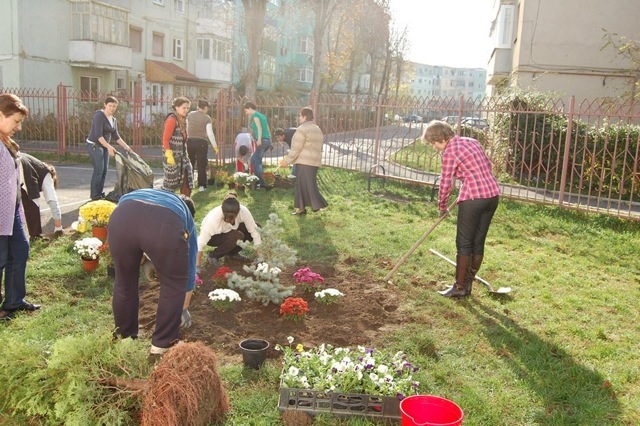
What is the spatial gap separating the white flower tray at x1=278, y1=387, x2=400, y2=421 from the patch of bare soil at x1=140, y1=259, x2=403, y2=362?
3.00 feet

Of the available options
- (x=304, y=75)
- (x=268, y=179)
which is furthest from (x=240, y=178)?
(x=304, y=75)

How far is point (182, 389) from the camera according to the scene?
304cm

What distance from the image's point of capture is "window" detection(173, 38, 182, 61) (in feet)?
121

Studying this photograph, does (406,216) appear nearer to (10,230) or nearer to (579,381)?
(579,381)

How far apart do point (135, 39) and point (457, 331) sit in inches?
1283

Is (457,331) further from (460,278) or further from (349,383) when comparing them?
(349,383)

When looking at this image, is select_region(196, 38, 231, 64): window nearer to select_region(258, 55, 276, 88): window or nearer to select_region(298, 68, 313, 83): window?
select_region(258, 55, 276, 88): window

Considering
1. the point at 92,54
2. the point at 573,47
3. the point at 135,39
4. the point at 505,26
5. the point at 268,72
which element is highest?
the point at 505,26

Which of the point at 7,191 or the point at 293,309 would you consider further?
the point at 293,309

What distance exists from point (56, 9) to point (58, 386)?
1164 inches

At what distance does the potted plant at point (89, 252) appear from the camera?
20.2 ft

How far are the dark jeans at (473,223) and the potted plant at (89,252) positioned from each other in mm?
3774

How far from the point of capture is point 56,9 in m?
28.2

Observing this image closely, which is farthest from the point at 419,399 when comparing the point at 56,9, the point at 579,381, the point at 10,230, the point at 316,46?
the point at 316,46
